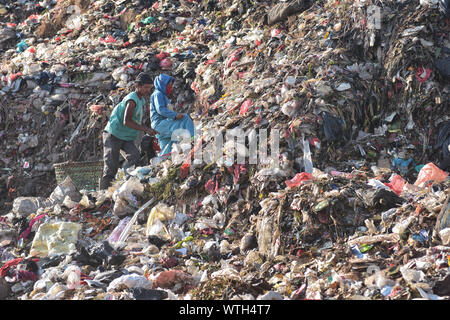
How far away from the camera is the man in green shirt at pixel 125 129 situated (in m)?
5.20

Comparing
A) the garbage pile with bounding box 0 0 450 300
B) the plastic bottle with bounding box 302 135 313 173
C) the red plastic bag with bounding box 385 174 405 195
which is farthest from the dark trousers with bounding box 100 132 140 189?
the red plastic bag with bounding box 385 174 405 195

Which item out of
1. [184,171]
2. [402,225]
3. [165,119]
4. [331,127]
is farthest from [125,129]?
[402,225]

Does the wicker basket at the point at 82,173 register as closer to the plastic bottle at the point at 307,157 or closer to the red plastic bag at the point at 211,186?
the red plastic bag at the point at 211,186

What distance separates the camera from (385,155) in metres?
4.85

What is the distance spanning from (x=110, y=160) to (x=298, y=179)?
202 cm

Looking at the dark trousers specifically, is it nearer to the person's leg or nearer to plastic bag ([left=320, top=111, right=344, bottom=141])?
the person's leg

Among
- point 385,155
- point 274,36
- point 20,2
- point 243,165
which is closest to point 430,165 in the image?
point 385,155

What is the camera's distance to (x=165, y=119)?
5340mm

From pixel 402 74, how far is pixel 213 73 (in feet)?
7.51

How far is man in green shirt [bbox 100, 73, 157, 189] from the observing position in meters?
5.20

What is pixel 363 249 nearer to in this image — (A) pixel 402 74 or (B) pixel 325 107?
(B) pixel 325 107

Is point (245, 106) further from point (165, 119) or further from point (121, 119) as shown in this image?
point (121, 119)

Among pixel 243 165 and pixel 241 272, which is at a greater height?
pixel 243 165

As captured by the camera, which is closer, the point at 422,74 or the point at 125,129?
the point at 422,74
